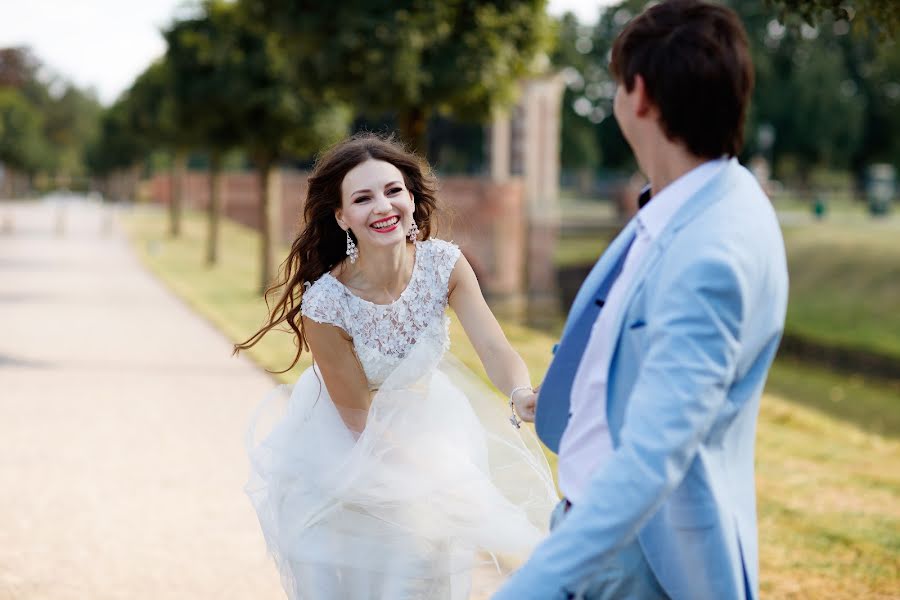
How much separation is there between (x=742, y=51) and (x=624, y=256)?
38cm

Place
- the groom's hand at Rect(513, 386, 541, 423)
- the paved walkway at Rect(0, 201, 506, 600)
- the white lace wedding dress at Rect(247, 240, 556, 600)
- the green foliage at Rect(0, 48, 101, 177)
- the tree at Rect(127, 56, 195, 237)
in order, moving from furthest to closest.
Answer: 1. the green foliage at Rect(0, 48, 101, 177)
2. the tree at Rect(127, 56, 195, 237)
3. the paved walkway at Rect(0, 201, 506, 600)
4. the white lace wedding dress at Rect(247, 240, 556, 600)
5. the groom's hand at Rect(513, 386, 541, 423)

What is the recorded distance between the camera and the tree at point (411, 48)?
12203mm

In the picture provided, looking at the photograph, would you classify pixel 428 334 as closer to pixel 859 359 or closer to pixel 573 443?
pixel 573 443

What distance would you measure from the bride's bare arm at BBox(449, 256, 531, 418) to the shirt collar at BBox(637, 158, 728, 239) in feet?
4.02

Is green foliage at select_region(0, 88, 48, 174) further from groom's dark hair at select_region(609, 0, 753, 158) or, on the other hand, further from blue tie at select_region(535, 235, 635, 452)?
groom's dark hair at select_region(609, 0, 753, 158)

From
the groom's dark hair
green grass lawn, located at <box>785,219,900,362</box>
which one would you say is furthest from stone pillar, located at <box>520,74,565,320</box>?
the groom's dark hair

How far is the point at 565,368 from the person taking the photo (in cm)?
205

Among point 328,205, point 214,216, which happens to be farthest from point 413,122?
point 214,216

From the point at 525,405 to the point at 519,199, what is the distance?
79.3ft

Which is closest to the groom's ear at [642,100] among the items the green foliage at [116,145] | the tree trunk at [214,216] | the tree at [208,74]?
the tree at [208,74]

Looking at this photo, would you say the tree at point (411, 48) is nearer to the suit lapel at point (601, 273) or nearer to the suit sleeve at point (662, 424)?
the suit lapel at point (601, 273)

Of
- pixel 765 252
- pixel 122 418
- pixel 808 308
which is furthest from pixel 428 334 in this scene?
pixel 808 308

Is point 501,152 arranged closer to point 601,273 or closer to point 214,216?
point 214,216

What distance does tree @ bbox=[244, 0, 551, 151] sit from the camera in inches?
480
